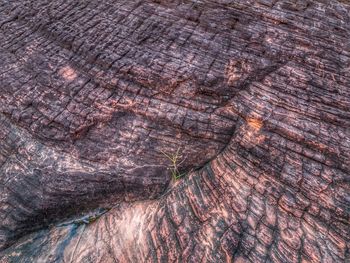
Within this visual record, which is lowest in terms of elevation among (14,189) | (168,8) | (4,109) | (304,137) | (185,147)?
(14,189)

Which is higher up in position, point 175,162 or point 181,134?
point 181,134

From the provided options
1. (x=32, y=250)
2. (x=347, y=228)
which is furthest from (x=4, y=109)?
(x=347, y=228)

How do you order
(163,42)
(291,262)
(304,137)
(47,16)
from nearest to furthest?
(291,262) < (304,137) < (163,42) < (47,16)

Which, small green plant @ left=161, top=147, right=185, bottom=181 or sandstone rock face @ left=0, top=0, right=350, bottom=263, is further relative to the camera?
small green plant @ left=161, top=147, right=185, bottom=181

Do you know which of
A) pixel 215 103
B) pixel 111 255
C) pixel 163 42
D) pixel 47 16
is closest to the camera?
pixel 111 255

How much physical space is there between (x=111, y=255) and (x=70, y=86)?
1651mm

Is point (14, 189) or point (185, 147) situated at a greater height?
point (185, 147)

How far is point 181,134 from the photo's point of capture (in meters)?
2.78

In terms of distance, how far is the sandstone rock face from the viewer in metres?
2.26

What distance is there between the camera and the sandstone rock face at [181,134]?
2.26 metres

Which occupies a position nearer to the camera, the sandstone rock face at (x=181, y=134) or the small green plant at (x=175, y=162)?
the sandstone rock face at (x=181, y=134)

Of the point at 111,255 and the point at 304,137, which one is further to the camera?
the point at 111,255

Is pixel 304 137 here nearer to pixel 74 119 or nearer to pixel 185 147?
pixel 185 147

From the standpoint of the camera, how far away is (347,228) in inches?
83.5
